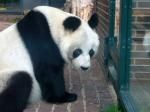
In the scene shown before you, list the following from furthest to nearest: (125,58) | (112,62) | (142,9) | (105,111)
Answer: (112,62)
(105,111)
(125,58)
(142,9)

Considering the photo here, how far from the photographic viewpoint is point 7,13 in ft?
60.6

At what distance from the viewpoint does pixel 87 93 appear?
7008 mm

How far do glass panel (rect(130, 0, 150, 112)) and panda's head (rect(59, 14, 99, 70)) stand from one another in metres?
0.55

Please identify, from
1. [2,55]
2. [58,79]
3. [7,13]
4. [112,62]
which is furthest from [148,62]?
[7,13]

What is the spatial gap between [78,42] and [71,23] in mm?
203

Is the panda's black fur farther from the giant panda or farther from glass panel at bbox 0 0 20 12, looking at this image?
glass panel at bbox 0 0 20 12

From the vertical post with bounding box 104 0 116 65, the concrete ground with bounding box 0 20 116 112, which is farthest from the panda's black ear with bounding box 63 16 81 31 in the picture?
the vertical post with bounding box 104 0 116 65

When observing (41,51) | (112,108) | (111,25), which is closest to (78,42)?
(41,51)

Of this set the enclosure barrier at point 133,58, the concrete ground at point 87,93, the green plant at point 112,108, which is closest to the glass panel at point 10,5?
the concrete ground at point 87,93

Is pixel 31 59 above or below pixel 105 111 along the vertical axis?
above

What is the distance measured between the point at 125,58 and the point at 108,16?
6.84 feet

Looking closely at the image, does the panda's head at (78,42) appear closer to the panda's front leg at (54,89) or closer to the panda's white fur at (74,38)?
the panda's white fur at (74,38)

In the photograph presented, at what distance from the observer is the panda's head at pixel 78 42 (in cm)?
496

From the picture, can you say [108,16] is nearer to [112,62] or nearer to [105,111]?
[112,62]
